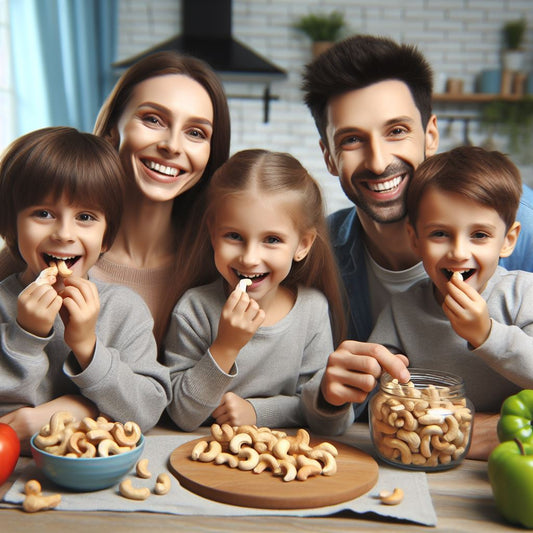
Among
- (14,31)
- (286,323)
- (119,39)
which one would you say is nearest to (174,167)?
(286,323)

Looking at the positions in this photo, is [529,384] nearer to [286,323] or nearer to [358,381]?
[358,381]

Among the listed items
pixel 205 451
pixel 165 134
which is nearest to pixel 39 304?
pixel 205 451

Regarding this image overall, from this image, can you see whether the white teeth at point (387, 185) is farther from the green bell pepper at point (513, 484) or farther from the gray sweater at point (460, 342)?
the green bell pepper at point (513, 484)

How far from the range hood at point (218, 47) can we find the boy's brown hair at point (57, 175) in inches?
117

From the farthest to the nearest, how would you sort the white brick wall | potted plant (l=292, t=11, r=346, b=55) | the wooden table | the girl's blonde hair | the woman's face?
the white brick wall, potted plant (l=292, t=11, r=346, b=55), the woman's face, the girl's blonde hair, the wooden table

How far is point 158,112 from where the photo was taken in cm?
151

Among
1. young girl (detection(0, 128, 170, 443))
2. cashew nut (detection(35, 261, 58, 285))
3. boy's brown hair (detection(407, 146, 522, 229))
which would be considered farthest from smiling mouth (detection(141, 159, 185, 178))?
boy's brown hair (detection(407, 146, 522, 229))

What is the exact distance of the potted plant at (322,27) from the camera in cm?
463

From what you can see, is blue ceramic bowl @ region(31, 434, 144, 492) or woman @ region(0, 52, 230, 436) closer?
blue ceramic bowl @ region(31, 434, 144, 492)

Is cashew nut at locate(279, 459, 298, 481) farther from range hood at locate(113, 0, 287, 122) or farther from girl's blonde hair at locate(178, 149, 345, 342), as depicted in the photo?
range hood at locate(113, 0, 287, 122)

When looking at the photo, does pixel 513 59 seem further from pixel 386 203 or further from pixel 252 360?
pixel 252 360

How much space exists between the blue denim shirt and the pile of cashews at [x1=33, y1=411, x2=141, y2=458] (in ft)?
2.52

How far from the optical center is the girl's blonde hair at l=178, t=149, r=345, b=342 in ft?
4.47

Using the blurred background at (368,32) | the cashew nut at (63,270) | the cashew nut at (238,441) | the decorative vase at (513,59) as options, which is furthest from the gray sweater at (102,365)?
the decorative vase at (513,59)
